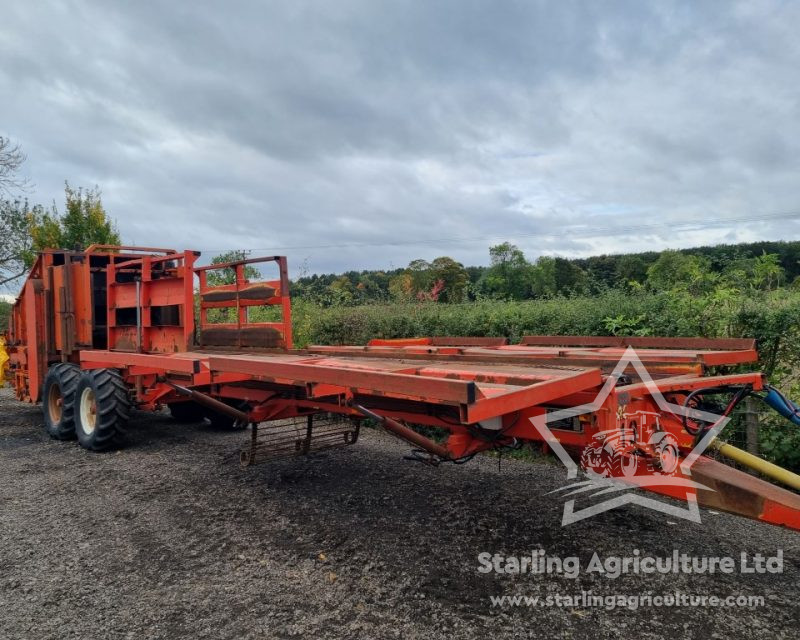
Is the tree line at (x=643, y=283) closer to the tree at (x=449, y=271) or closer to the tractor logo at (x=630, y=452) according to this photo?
the tractor logo at (x=630, y=452)

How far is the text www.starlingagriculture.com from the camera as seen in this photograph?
316cm

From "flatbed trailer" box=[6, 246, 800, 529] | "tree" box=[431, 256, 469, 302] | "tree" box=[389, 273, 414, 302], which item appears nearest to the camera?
"flatbed trailer" box=[6, 246, 800, 529]

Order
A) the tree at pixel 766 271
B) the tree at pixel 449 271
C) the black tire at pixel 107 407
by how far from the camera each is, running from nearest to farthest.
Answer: the tree at pixel 766 271
the black tire at pixel 107 407
the tree at pixel 449 271

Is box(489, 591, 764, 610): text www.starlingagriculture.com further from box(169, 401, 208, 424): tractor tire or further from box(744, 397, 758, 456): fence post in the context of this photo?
box(169, 401, 208, 424): tractor tire

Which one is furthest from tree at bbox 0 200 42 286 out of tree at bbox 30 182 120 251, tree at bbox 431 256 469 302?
tree at bbox 431 256 469 302

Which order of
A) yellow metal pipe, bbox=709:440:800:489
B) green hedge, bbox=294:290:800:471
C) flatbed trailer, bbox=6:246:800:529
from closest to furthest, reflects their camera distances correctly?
1. flatbed trailer, bbox=6:246:800:529
2. yellow metal pipe, bbox=709:440:800:489
3. green hedge, bbox=294:290:800:471

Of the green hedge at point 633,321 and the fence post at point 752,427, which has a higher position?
the green hedge at point 633,321

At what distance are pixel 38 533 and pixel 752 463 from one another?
4.97 meters

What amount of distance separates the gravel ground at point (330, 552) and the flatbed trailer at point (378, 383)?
681 mm

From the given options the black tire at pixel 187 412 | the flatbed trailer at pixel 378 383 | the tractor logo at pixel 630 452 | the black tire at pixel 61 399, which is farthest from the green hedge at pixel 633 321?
the black tire at pixel 61 399

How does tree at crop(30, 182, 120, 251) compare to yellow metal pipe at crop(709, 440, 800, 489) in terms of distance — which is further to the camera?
tree at crop(30, 182, 120, 251)

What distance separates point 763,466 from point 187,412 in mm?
7720

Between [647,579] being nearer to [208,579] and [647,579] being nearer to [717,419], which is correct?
[717,419]

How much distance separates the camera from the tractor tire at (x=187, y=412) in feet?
28.1
